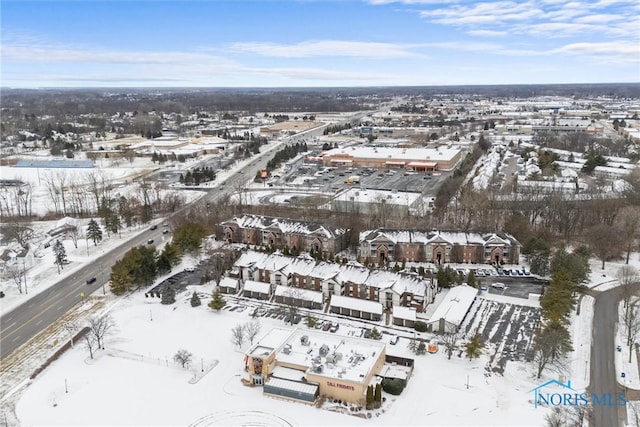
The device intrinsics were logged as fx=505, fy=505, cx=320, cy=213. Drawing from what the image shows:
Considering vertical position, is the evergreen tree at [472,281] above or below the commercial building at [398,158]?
below

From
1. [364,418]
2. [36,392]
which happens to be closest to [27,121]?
[36,392]

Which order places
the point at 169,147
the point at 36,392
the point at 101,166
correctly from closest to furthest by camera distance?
the point at 36,392, the point at 101,166, the point at 169,147

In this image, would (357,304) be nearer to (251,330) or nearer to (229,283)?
(251,330)

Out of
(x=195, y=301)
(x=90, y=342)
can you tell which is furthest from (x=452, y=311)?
(x=90, y=342)

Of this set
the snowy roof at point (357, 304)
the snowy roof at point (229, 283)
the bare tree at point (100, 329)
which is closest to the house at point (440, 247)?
the snowy roof at point (357, 304)

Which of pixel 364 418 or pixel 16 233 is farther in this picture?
pixel 16 233

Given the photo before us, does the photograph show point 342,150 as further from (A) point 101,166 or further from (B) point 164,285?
(B) point 164,285

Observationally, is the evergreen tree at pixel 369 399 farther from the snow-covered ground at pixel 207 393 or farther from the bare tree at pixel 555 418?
the bare tree at pixel 555 418
